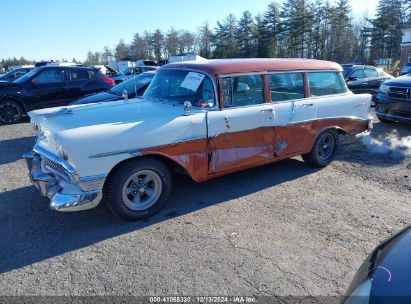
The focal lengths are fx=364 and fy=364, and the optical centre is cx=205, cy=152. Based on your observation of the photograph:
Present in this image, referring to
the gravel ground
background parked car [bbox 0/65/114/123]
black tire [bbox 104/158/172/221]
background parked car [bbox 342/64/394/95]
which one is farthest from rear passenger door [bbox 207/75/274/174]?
background parked car [bbox 342/64/394/95]

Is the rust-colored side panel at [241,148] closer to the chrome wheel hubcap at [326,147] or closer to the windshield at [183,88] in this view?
the chrome wheel hubcap at [326,147]

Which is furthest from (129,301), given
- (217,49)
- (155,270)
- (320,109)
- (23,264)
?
(217,49)

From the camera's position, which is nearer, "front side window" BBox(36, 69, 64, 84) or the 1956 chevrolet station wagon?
the 1956 chevrolet station wagon

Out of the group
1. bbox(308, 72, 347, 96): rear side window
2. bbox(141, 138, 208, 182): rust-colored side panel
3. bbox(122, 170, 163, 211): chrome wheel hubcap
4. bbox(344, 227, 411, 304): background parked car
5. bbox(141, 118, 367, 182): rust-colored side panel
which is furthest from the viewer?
bbox(308, 72, 347, 96): rear side window

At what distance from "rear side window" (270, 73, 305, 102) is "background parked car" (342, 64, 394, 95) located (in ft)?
29.8

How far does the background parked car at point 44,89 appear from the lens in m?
10.6

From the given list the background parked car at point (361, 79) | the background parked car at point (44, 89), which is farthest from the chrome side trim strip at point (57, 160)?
the background parked car at point (361, 79)

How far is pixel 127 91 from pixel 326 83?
4713 mm

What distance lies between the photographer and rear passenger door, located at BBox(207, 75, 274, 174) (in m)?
4.69

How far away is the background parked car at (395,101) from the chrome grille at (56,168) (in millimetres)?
8009

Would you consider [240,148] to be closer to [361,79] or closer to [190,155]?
[190,155]

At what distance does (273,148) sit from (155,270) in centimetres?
274

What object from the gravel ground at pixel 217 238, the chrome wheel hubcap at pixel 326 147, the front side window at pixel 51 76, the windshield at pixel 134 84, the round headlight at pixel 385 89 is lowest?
the gravel ground at pixel 217 238

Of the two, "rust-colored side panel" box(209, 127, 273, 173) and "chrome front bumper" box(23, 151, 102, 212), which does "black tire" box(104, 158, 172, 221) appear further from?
"rust-colored side panel" box(209, 127, 273, 173)
